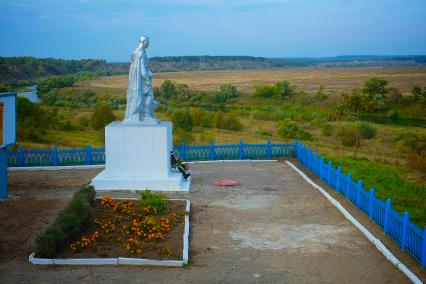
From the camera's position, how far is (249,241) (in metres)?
9.95

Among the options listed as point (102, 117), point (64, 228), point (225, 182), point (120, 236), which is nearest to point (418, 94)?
point (102, 117)

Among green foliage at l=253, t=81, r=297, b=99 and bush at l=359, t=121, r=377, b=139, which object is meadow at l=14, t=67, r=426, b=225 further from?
green foliage at l=253, t=81, r=297, b=99

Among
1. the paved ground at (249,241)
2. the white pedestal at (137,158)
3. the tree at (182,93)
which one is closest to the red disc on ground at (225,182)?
the paved ground at (249,241)

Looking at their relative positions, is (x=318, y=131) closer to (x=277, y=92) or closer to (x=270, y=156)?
(x=270, y=156)

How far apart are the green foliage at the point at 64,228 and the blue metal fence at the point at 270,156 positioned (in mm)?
6294

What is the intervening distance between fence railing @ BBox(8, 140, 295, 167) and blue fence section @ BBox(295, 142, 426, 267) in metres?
2.88

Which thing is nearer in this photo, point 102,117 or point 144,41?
point 144,41

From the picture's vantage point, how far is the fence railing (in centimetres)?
1734

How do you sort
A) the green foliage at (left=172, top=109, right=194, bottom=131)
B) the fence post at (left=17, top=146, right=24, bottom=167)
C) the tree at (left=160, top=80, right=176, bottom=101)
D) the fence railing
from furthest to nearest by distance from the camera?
the tree at (left=160, top=80, right=176, bottom=101) < the green foliage at (left=172, top=109, right=194, bottom=131) < the fence railing < the fence post at (left=17, top=146, right=24, bottom=167)

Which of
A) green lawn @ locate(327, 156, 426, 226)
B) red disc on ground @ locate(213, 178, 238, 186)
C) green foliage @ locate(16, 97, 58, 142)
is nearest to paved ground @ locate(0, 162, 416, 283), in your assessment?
red disc on ground @ locate(213, 178, 238, 186)

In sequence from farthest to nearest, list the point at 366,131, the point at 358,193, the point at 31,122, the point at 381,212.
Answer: the point at 366,131
the point at 31,122
the point at 358,193
the point at 381,212

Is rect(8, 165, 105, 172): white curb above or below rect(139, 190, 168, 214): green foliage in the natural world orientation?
below

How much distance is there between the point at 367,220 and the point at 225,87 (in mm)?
57322

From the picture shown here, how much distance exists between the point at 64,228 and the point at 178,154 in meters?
9.81
